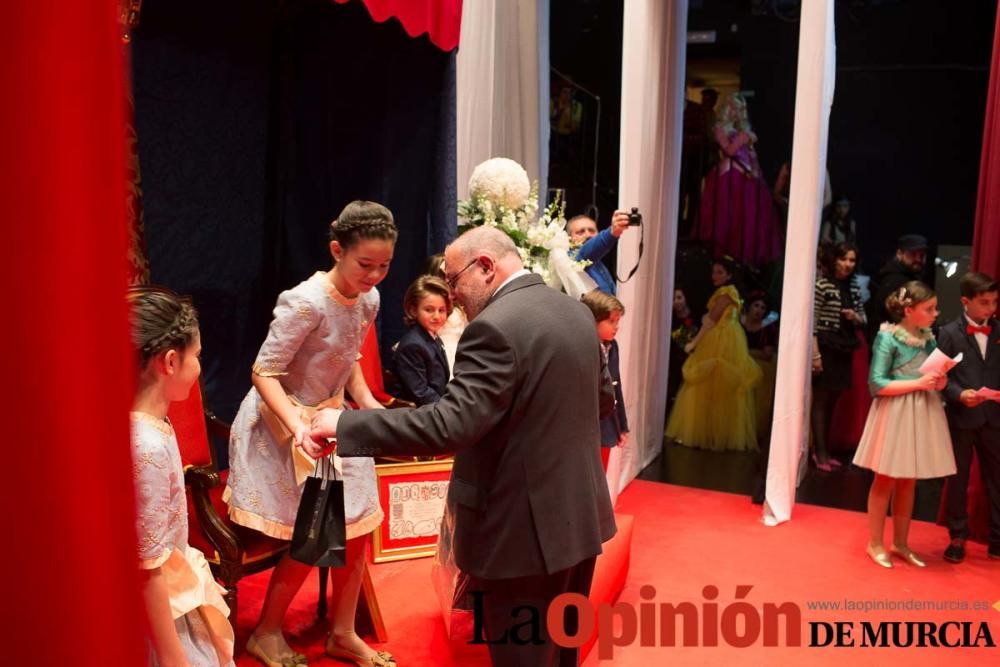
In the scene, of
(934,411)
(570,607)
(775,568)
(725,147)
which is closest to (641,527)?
(775,568)

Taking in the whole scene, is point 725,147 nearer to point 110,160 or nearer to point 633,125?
point 633,125

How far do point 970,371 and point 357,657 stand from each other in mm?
3025

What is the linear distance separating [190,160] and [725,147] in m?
4.25

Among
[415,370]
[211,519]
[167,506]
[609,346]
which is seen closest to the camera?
[167,506]

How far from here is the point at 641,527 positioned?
15.7 feet

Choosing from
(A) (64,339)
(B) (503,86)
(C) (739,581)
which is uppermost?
(B) (503,86)

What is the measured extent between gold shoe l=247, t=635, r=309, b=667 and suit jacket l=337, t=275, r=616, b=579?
0.96 metres

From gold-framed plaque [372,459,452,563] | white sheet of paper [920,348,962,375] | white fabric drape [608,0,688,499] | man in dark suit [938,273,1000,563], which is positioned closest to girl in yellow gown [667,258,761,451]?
white fabric drape [608,0,688,499]

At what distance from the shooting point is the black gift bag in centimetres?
258

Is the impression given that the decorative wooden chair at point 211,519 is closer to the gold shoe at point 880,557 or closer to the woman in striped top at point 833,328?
the gold shoe at point 880,557

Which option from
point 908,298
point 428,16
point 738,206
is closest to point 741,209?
point 738,206

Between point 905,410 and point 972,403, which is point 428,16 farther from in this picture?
point 972,403

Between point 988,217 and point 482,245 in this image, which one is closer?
point 482,245

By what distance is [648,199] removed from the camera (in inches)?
211
